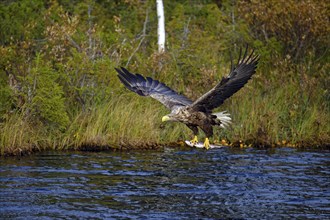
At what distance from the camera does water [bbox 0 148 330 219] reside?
1110 cm

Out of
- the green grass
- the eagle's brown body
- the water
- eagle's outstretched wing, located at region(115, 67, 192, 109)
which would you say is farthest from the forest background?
the eagle's brown body

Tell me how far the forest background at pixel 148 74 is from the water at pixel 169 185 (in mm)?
536

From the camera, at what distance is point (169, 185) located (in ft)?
42.5

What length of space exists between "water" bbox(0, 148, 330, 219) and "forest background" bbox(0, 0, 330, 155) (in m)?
0.54

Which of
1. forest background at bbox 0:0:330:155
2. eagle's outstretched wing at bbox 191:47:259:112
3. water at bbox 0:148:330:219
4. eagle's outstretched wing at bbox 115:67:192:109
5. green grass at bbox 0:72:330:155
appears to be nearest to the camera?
water at bbox 0:148:330:219

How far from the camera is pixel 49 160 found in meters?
14.7

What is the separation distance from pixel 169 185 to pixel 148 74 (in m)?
5.79

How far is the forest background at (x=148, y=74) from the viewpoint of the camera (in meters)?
16.0

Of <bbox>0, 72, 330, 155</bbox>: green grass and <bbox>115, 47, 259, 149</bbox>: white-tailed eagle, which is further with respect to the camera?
<bbox>0, 72, 330, 155</bbox>: green grass

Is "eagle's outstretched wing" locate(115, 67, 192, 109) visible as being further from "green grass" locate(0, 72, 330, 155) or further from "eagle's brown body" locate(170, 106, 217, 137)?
"green grass" locate(0, 72, 330, 155)

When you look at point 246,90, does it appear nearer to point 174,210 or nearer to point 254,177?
point 254,177

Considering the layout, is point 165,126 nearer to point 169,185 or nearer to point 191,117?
point 191,117

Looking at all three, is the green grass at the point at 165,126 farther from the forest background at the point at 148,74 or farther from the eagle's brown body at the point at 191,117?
the eagle's brown body at the point at 191,117

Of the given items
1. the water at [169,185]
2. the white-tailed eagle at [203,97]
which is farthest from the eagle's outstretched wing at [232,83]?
the water at [169,185]
